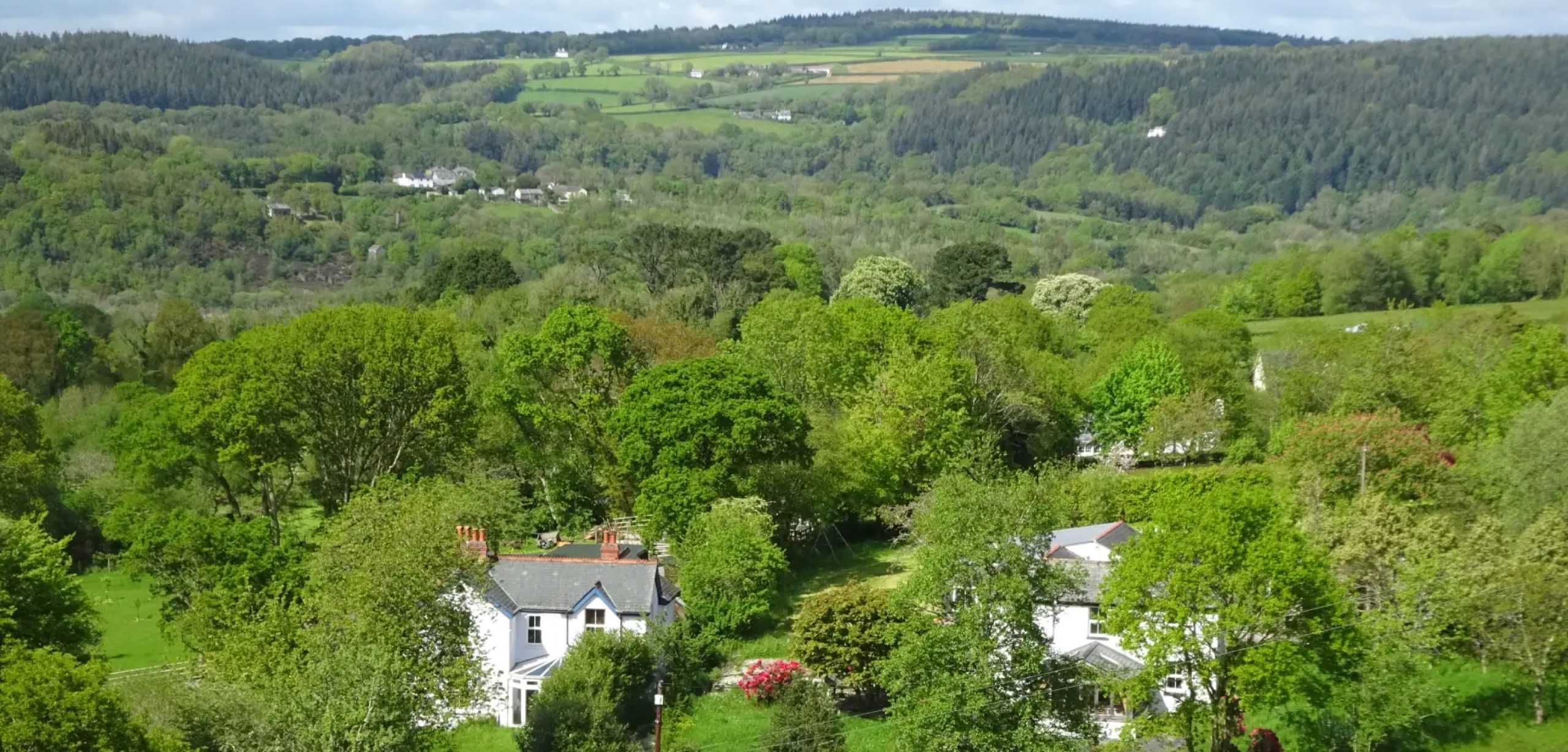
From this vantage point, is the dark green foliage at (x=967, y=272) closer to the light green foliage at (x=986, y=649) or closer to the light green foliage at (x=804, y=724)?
the light green foliage at (x=804, y=724)

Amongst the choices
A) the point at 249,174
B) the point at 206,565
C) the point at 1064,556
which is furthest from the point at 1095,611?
the point at 249,174

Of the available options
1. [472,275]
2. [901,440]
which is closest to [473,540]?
[901,440]

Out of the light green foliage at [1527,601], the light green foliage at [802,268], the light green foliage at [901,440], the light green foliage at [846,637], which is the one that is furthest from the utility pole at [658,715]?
the light green foliage at [802,268]

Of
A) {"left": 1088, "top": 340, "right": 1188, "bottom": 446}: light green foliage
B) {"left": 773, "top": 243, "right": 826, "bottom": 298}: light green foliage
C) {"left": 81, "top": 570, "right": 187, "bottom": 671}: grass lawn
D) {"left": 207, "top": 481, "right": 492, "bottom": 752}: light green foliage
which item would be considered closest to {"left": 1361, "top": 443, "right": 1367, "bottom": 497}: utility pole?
{"left": 1088, "top": 340, "right": 1188, "bottom": 446}: light green foliage

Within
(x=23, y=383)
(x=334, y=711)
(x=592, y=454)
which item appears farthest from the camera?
(x=23, y=383)

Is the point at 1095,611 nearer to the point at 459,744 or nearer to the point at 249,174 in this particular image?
the point at 459,744

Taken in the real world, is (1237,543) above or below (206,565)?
above
